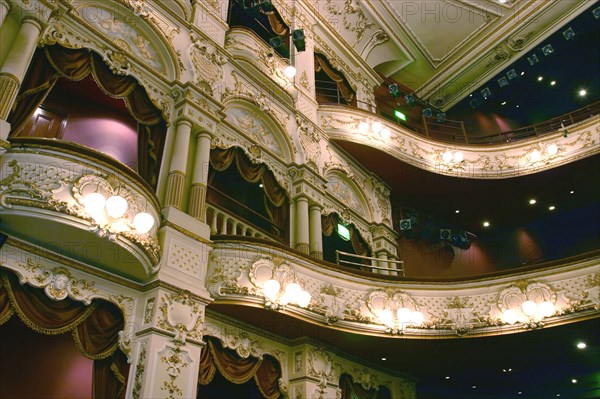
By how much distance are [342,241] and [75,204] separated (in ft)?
23.3

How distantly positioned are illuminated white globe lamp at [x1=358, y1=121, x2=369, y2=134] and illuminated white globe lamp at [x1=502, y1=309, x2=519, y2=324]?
5.65 metres

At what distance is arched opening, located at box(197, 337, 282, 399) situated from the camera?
6.96 metres

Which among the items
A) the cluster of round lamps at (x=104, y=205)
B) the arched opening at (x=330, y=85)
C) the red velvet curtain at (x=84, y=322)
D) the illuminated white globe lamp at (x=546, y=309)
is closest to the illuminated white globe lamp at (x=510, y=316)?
the illuminated white globe lamp at (x=546, y=309)

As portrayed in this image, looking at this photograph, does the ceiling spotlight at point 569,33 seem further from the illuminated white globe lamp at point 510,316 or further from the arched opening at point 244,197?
the arched opening at point 244,197

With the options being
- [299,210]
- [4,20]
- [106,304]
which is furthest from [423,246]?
[4,20]

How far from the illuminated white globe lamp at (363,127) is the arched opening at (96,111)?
5.54 meters

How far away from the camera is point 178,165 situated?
25.2 ft

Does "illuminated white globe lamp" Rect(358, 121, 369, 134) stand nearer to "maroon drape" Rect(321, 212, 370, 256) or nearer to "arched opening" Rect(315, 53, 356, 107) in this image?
"arched opening" Rect(315, 53, 356, 107)

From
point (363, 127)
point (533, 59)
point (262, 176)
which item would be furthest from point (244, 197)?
point (533, 59)

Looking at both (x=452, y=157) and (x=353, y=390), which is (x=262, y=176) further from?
(x=452, y=157)

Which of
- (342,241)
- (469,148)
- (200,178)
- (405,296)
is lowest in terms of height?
(405,296)

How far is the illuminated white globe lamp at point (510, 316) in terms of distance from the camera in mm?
8110

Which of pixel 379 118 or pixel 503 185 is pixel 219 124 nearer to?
pixel 379 118

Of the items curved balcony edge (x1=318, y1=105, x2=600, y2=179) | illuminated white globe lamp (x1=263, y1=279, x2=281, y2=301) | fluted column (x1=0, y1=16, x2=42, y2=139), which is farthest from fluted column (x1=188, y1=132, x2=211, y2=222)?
curved balcony edge (x1=318, y1=105, x2=600, y2=179)
